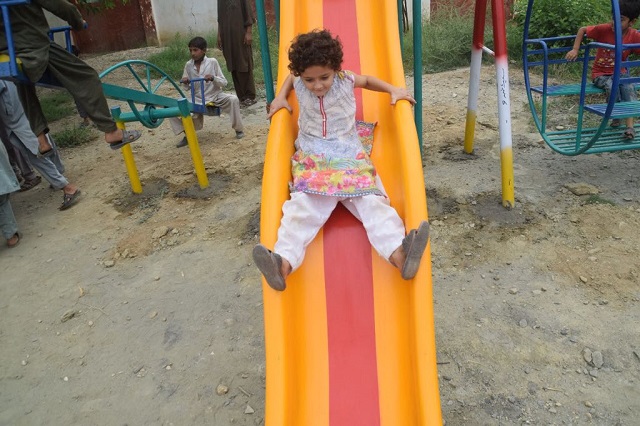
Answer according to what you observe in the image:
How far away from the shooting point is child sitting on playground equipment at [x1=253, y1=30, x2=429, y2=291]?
1.87 metres

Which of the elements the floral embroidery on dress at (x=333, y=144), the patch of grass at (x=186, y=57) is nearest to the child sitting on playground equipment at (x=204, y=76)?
the patch of grass at (x=186, y=57)

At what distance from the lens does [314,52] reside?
6.99 feet

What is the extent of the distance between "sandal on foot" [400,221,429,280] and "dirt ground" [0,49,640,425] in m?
0.65

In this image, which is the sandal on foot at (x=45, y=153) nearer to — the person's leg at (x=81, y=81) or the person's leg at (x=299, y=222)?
the person's leg at (x=81, y=81)

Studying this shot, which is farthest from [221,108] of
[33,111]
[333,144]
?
[333,144]

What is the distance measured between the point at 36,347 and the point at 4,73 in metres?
1.59

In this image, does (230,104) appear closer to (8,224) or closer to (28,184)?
(28,184)

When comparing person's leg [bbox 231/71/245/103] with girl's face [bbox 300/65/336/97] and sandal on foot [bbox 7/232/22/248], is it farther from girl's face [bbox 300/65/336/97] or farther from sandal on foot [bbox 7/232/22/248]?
girl's face [bbox 300/65/336/97]

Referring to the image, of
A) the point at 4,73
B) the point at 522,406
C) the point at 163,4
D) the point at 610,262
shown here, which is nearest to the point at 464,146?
the point at 610,262

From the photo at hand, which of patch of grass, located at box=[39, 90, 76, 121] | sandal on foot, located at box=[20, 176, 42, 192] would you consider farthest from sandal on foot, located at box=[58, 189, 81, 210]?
patch of grass, located at box=[39, 90, 76, 121]

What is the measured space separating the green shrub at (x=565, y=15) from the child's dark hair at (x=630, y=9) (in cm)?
317

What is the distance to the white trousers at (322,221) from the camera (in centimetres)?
194

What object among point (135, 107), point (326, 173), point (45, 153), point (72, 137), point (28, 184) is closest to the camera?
point (326, 173)

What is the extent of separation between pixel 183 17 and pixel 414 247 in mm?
9411
